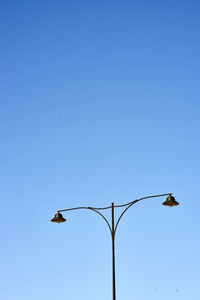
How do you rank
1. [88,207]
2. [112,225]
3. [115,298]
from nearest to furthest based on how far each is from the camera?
[115,298], [112,225], [88,207]

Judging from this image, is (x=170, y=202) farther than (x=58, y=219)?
No

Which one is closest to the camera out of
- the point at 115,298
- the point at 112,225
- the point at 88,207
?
the point at 115,298

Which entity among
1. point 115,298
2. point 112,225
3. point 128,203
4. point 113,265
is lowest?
point 115,298

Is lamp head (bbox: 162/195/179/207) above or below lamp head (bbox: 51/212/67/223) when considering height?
above

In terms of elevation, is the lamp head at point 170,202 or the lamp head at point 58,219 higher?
the lamp head at point 170,202

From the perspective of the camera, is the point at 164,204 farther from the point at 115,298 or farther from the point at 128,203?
the point at 115,298

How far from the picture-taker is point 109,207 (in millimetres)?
15039

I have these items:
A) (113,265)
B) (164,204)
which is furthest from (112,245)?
(164,204)

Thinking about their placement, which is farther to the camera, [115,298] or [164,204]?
[164,204]

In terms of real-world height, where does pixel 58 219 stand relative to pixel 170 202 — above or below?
below

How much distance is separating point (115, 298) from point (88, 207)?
409 centimetres

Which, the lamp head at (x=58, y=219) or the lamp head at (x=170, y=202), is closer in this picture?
the lamp head at (x=170, y=202)

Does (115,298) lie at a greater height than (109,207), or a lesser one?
lesser

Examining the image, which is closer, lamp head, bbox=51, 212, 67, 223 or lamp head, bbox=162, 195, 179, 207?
lamp head, bbox=162, 195, 179, 207
